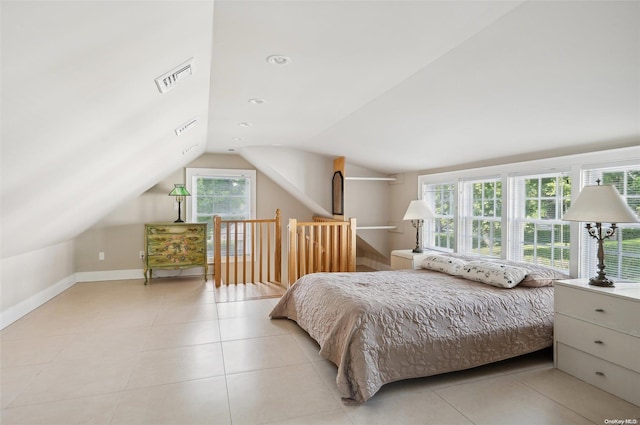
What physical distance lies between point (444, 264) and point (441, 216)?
5.01ft

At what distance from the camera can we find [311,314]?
3.04 m

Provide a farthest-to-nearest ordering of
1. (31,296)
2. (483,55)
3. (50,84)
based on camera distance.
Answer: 1. (31,296)
2. (483,55)
3. (50,84)

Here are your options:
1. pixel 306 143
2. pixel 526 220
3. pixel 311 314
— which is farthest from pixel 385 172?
pixel 311 314

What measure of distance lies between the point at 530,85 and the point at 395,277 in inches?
76.6

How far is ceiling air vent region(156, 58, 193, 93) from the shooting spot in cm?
203

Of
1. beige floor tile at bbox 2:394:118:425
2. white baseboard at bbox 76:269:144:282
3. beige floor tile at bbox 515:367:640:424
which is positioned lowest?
beige floor tile at bbox 2:394:118:425

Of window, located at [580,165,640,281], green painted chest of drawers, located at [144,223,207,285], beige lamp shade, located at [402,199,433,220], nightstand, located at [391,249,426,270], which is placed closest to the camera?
window, located at [580,165,640,281]

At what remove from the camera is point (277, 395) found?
223cm

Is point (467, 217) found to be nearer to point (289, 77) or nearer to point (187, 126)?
point (289, 77)

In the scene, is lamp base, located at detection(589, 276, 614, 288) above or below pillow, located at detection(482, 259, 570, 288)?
above

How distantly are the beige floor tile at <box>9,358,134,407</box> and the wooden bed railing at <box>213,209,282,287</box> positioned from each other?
2308 millimetres

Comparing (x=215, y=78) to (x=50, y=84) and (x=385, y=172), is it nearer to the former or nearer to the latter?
(x=50, y=84)

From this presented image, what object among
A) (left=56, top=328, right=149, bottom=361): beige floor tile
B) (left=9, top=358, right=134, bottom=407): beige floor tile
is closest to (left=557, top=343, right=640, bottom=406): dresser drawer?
(left=9, top=358, right=134, bottom=407): beige floor tile

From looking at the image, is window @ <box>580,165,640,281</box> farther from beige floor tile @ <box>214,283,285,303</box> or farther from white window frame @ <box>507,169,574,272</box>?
beige floor tile @ <box>214,283,285,303</box>
